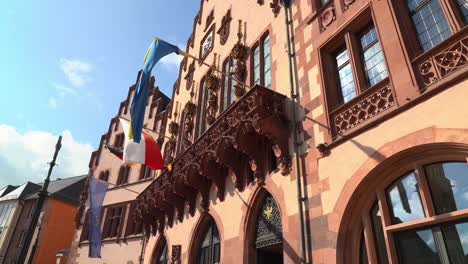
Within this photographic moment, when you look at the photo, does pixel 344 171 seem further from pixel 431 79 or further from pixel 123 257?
pixel 123 257

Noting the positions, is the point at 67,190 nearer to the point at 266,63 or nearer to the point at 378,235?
the point at 266,63

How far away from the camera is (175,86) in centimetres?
2414

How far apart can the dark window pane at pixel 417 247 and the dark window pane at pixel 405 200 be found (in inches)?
11.2

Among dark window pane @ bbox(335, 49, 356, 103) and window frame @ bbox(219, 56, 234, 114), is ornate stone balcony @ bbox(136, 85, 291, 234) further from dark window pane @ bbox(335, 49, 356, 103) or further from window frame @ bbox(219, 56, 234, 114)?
window frame @ bbox(219, 56, 234, 114)

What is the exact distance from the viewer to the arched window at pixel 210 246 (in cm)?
1253

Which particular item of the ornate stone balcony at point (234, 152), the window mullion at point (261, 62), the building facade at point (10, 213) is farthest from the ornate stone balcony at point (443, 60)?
the building facade at point (10, 213)

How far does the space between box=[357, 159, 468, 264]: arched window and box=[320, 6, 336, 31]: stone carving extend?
518cm

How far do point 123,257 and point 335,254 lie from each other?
17.1 meters

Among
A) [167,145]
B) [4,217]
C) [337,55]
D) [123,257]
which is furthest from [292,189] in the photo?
[4,217]

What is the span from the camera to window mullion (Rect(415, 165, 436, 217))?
6051 millimetres

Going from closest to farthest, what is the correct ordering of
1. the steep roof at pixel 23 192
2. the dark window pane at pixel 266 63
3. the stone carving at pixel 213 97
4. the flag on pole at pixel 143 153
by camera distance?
A: the dark window pane at pixel 266 63
the flag on pole at pixel 143 153
the stone carving at pixel 213 97
the steep roof at pixel 23 192

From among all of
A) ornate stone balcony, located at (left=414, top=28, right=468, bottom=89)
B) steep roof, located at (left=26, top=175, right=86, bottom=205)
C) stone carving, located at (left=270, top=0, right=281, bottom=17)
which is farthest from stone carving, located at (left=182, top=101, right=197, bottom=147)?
steep roof, located at (left=26, top=175, right=86, bottom=205)

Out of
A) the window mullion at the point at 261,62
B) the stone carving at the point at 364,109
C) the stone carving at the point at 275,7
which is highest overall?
the stone carving at the point at 275,7

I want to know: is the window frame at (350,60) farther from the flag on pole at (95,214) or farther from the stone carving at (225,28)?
the flag on pole at (95,214)
